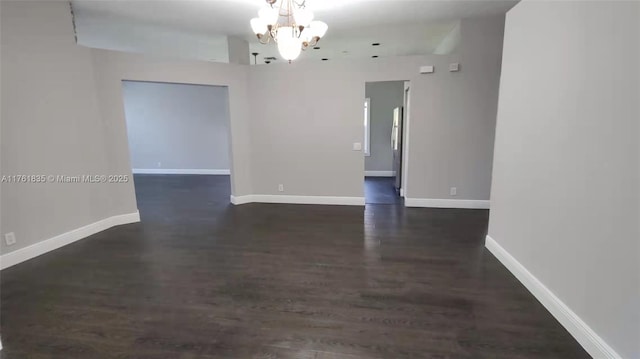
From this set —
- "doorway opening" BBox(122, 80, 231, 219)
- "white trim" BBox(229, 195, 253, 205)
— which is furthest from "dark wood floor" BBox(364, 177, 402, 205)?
"doorway opening" BBox(122, 80, 231, 219)

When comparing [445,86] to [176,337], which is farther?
[445,86]

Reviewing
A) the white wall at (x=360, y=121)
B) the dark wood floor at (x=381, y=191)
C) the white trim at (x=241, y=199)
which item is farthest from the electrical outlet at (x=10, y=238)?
the dark wood floor at (x=381, y=191)

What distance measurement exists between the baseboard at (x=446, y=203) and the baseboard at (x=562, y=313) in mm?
1976

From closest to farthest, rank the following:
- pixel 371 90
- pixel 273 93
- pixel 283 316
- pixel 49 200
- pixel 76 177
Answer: pixel 283 316 → pixel 49 200 → pixel 76 177 → pixel 273 93 → pixel 371 90

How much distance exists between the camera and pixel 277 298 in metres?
2.47

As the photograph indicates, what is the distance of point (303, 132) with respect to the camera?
17.0 ft

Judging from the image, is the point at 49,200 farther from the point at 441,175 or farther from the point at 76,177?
the point at 441,175

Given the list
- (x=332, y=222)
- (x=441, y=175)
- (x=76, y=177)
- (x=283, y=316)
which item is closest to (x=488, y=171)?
(x=441, y=175)

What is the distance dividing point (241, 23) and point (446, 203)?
421 centimetres

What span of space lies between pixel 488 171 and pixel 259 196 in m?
3.87

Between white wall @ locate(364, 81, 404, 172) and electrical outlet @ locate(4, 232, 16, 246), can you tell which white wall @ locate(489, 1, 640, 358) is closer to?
white wall @ locate(364, 81, 404, 172)

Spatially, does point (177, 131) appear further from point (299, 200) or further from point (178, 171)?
point (299, 200)

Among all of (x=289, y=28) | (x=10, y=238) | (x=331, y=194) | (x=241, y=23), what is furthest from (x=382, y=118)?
(x=10, y=238)

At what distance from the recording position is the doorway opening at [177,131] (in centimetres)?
856
